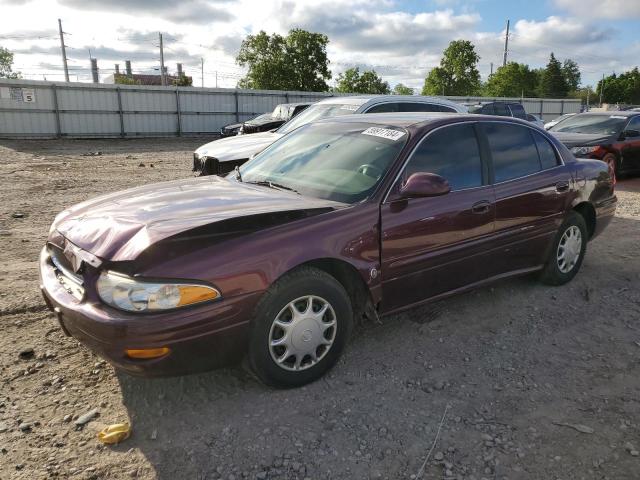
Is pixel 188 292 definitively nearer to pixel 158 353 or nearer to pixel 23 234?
pixel 158 353

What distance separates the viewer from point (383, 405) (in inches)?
121

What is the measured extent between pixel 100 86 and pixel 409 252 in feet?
78.5

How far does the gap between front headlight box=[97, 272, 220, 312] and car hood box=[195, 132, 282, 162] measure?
4622 mm

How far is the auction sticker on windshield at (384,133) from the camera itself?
378 centimetres

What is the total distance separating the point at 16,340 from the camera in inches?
145

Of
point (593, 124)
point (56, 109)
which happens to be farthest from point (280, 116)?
point (56, 109)

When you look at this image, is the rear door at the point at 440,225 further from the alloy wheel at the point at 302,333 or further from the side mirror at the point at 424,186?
the alloy wheel at the point at 302,333

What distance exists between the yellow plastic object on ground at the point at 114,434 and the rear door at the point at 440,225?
1.71m

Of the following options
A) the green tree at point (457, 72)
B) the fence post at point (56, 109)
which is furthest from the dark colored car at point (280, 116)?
the green tree at point (457, 72)

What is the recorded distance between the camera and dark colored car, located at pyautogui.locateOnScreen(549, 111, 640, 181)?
11133mm

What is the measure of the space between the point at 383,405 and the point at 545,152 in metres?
2.89

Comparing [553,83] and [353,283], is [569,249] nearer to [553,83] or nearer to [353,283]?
[353,283]

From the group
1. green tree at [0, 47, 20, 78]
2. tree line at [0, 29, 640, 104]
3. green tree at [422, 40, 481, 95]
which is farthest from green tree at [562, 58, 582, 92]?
green tree at [0, 47, 20, 78]

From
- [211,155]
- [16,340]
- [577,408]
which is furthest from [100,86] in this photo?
[577,408]
